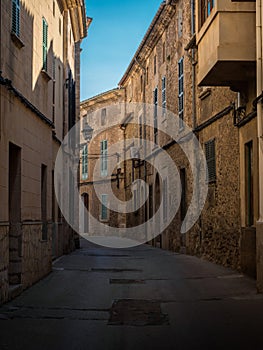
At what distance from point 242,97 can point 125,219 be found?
2404 centimetres

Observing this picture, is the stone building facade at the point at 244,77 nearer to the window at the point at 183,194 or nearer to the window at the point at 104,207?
the window at the point at 183,194

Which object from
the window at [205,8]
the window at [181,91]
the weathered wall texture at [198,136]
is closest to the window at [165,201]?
the weathered wall texture at [198,136]

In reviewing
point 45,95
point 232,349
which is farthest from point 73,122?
point 232,349

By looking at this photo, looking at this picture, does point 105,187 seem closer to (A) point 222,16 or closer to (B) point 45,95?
(B) point 45,95

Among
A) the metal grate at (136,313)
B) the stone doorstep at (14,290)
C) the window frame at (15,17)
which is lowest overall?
the metal grate at (136,313)

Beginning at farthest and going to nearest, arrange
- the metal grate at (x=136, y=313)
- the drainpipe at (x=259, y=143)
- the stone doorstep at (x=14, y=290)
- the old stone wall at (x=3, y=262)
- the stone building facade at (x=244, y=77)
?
the stone building facade at (x=244, y=77), the drainpipe at (x=259, y=143), the stone doorstep at (x=14, y=290), the old stone wall at (x=3, y=262), the metal grate at (x=136, y=313)

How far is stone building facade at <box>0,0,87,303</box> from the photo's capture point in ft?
31.5

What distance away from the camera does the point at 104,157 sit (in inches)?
1649

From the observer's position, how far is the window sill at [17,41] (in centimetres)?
1032

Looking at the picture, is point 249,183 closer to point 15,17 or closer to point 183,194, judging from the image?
point 15,17

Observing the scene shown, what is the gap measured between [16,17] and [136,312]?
5.60 m

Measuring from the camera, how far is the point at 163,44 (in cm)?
2639

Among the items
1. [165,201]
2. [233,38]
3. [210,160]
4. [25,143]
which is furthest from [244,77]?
[165,201]

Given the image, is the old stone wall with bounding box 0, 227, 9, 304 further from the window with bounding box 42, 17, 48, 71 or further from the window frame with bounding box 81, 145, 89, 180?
the window frame with bounding box 81, 145, 89, 180
